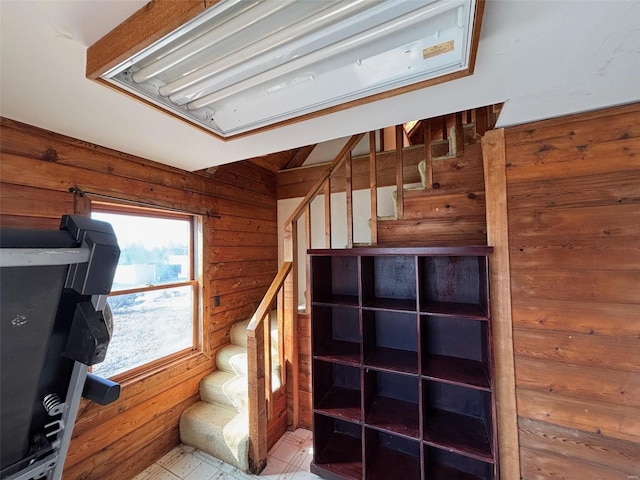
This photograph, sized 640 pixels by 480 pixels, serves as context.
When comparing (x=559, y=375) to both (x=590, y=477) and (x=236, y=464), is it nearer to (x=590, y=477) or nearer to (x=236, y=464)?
(x=590, y=477)

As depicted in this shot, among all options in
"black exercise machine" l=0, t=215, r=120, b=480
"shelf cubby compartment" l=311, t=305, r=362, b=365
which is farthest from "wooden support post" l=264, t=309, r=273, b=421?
"black exercise machine" l=0, t=215, r=120, b=480

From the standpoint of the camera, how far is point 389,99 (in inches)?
48.2

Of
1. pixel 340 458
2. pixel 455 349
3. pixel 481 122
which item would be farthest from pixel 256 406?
pixel 481 122

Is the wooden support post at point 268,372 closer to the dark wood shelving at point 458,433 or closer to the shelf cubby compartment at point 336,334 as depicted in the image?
the shelf cubby compartment at point 336,334

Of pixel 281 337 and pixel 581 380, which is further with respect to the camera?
pixel 281 337

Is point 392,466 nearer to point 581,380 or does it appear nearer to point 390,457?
point 390,457

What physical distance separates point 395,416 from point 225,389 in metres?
1.43

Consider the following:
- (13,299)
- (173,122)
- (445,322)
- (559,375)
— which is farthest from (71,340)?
(559,375)

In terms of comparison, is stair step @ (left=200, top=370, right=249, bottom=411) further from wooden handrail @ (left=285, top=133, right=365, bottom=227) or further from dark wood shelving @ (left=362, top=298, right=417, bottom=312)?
wooden handrail @ (left=285, top=133, right=365, bottom=227)

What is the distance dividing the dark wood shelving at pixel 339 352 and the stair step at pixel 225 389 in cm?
83

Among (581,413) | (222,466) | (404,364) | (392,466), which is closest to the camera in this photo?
(581,413)

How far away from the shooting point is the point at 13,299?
73 cm

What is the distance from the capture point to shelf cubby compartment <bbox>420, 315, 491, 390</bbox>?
58.0 inches

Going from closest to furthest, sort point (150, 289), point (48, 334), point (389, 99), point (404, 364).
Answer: point (48, 334) < point (389, 99) < point (404, 364) < point (150, 289)
